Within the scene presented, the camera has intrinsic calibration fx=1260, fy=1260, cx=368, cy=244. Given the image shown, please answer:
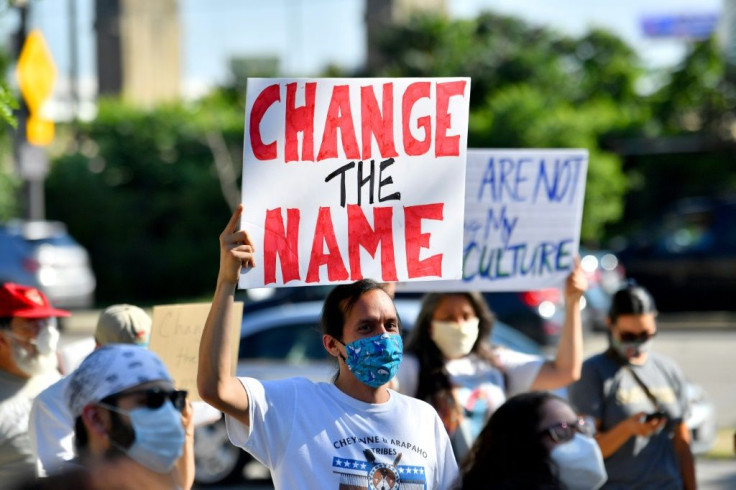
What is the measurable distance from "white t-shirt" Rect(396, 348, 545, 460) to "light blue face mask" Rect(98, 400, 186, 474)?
2.06m

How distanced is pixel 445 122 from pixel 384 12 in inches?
1442

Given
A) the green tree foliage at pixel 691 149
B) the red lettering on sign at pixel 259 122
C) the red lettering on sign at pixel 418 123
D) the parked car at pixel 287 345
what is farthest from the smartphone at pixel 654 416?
the green tree foliage at pixel 691 149

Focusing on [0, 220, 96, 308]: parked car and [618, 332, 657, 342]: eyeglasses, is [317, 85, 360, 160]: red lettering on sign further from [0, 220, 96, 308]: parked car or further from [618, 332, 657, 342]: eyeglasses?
[0, 220, 96, 308]: parked car

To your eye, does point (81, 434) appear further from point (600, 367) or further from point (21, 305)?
point (600, 367)

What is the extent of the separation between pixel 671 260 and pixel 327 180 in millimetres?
16705

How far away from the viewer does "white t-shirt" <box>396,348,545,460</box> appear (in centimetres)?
466

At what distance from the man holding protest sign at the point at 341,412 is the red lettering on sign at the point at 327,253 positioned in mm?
453

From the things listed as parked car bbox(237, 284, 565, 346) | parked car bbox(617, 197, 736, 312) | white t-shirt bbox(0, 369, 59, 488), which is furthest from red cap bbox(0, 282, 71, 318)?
parked car bbox(617, 197, 736, 312)

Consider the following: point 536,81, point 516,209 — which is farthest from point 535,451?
point 536,81

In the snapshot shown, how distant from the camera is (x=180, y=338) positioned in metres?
4.61

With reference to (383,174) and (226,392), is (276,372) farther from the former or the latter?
(226,392)

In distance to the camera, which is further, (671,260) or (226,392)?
(671,260)

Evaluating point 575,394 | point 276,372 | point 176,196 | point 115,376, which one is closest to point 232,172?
point 176,196

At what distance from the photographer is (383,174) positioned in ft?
13.9
